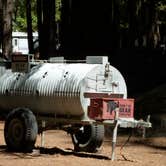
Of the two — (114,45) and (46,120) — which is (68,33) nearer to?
(114,45)

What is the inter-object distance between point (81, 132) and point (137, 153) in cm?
130

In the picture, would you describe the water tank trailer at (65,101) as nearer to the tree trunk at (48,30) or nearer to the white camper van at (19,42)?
the tree trunk at (48,30)

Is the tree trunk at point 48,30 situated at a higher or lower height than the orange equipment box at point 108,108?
higher

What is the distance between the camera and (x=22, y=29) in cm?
8775

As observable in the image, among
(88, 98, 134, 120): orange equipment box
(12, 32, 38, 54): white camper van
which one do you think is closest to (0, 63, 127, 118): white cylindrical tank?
(88, 98, 134, 120): orange equipment box

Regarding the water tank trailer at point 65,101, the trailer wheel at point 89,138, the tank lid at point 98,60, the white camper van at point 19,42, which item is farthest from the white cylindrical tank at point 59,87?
the white camper van at point 19,42

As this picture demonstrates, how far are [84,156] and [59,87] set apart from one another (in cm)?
135

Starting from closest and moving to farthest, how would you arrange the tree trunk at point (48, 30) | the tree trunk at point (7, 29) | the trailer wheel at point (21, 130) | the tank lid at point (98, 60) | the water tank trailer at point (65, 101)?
1. the water tank trailer at point (65, 101)
2. the trailer wheel at point (21, 130)
3. the tank lid at point (98, 60)
4. the tree trunk at point (7, 29)
5. the tree trunk at point (48, 30)

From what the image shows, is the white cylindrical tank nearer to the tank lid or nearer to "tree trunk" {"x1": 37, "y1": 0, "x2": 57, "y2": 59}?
the tank lid

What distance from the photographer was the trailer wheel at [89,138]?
1286cm

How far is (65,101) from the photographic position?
12195 millimetres

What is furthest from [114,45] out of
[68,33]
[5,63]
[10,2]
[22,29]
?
[22,29]

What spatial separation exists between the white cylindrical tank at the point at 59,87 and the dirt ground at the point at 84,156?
819mm

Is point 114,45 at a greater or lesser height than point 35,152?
greater
